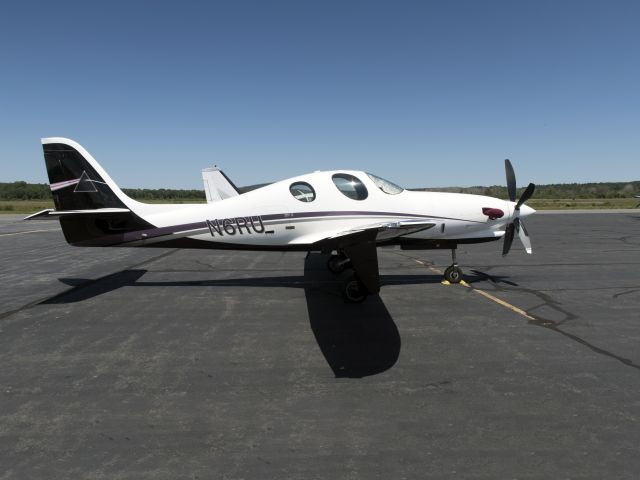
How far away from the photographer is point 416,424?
369cm

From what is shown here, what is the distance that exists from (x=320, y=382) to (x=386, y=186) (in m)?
5.54

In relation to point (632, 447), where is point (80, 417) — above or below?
above

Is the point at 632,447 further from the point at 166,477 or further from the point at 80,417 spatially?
the point at 80,417

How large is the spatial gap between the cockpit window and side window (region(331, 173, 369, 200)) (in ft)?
1.21

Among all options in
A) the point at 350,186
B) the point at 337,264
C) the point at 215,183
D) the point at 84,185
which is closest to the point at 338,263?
the point at 337,264

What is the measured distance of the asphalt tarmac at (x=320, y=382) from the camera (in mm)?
3211

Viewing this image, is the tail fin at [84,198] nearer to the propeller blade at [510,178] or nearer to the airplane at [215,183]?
the propeller blade at [510,178]

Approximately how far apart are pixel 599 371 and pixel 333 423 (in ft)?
11.5

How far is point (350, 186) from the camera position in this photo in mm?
8766

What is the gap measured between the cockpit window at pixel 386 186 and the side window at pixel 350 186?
1.21 feet

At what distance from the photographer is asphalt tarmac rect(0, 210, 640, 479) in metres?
3.21

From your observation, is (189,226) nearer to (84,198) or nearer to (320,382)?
(84,198)

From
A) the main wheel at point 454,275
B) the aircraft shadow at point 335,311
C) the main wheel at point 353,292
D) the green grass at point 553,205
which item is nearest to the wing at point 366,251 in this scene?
the aircraft shadow at point 335,311

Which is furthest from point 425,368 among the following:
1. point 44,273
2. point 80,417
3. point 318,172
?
point 44,273
